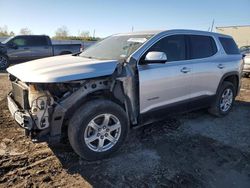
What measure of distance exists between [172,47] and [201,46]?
0.91m

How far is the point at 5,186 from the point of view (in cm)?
314

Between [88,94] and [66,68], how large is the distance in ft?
1.53

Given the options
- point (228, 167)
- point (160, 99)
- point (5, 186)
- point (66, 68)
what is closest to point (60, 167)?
point (5, 186)

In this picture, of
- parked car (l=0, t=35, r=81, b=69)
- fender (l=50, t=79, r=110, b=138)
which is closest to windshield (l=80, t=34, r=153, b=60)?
fender (l=50, t=79, r=110, b=138)

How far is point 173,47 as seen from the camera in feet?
15.2

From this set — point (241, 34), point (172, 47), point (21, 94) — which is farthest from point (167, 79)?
point (241, 34)

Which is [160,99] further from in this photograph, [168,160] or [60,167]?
[60,167]

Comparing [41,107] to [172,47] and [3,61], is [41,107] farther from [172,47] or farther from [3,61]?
[3,61]

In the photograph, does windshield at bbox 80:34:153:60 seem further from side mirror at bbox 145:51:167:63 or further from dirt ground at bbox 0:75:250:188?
dirt ground at bbox 0:75:250:188

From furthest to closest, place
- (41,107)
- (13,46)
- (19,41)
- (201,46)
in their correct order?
(19,41), (13,46), (201,46), (41,107)

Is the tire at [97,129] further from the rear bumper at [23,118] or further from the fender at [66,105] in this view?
the rear bumper at [23,118]

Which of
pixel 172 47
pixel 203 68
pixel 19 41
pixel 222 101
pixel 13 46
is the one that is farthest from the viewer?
pixel 19 41

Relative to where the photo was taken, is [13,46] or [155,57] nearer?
[155,57]

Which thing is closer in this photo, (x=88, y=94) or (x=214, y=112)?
(x=88, y=94)
